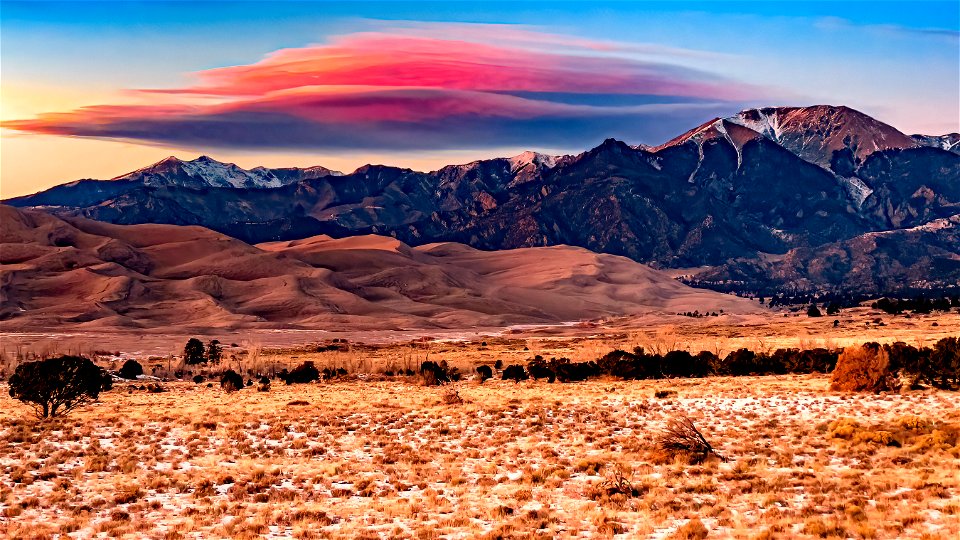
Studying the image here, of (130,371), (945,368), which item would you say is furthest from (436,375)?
(945,368)

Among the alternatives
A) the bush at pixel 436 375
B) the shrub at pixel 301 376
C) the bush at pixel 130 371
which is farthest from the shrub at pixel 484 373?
the bush at pixel 130 371

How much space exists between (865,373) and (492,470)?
25143 millimetres

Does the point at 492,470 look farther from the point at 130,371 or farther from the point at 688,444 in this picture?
the point at 130,371

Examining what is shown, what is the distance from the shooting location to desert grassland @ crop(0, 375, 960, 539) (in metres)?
21.0

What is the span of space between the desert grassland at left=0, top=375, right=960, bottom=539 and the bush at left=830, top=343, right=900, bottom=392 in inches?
71.2

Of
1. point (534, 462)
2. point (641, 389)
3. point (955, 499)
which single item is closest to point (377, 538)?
point (534, 462)

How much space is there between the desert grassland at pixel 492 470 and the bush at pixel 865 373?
5.93ft

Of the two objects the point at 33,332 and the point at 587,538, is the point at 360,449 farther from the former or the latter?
the point at 33,332

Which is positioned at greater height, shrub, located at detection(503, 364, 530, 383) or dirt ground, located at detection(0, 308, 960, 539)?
dirt ground, located at detection(0, 308, 960, 539)

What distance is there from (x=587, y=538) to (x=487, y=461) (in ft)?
32.4

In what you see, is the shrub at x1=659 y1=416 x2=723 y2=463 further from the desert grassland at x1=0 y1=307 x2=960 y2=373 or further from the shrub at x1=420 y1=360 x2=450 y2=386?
the desert grassland at x1=0 y1=307 x2=960 y2=373

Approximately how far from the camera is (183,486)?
25672 millimetres

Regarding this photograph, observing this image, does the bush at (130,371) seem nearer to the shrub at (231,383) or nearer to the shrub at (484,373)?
the shrub at (231,383)

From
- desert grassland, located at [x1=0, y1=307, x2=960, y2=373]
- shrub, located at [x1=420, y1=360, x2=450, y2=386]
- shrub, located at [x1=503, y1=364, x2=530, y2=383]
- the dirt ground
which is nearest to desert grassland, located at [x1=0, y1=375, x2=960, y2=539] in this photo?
the dirt ground
